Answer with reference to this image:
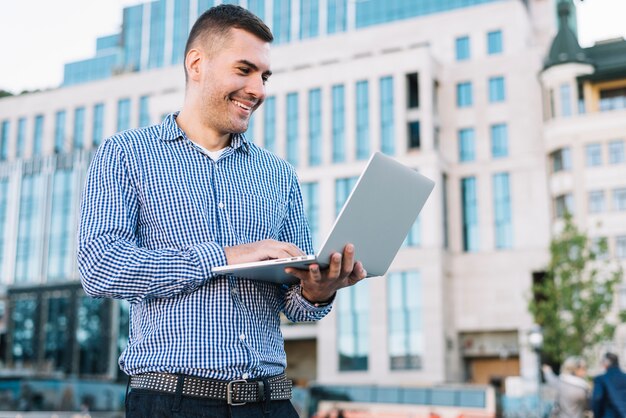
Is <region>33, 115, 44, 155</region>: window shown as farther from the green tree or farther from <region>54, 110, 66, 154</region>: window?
the green tree

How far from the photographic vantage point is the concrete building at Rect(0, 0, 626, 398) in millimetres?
51344

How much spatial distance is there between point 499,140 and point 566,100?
546 centimetres

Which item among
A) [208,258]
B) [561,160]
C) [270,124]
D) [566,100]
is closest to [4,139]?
[270,124]

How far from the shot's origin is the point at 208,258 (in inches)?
104

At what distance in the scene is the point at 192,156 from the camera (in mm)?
2994

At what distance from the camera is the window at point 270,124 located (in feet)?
189

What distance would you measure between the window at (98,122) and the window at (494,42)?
29.8 metres

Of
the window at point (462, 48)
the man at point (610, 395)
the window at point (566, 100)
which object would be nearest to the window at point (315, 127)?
the window at point (462, 48)

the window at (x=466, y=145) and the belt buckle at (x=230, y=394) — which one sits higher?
the window at (x=466, y=145)

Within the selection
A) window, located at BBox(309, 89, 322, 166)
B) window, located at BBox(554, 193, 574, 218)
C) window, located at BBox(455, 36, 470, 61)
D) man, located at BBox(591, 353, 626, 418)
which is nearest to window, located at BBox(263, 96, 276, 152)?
window, located at BBox(309, 89, 322, 166)

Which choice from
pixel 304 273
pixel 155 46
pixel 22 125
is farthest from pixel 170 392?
pixel 155 46

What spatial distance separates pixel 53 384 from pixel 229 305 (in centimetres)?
4881

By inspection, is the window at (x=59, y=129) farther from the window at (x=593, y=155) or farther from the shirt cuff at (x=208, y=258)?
the shirt cuff at (x=208, y=258)

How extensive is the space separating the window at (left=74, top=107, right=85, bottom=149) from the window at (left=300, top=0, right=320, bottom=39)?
61.3ft
